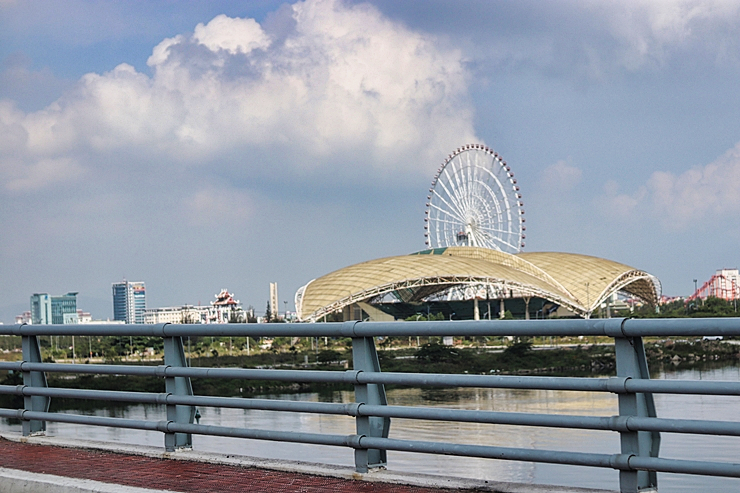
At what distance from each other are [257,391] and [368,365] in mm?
45655

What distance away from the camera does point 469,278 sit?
102 meters

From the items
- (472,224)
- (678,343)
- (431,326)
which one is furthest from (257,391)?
(472,224)

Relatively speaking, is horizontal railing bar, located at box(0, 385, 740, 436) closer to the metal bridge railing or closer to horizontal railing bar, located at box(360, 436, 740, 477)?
the metal bridge railing

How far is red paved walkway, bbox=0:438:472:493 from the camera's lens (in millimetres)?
5848

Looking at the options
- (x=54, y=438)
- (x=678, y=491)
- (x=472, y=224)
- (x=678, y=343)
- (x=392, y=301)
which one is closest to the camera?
(x=54, y=438)

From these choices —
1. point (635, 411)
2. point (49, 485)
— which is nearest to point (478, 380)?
point (635, 411)

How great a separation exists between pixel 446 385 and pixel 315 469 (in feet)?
4.42

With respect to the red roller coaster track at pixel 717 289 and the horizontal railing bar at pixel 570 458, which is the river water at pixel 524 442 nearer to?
the horizontal railing bar at pixel 570 458

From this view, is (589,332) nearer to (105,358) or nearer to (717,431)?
(717,431)

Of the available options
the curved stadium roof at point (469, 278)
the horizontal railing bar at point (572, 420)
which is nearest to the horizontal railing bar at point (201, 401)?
the horizontal railing bar at point (572, 420)

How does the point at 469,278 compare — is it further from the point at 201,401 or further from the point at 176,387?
the point at 201,401

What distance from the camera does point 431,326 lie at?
220 inches

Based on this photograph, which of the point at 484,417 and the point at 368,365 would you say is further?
the point at 368,365

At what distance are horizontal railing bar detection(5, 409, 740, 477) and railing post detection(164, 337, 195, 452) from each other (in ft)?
0.27
